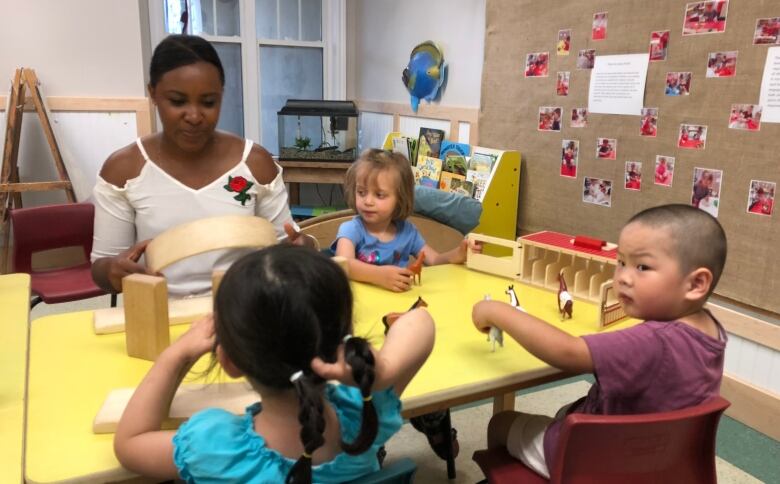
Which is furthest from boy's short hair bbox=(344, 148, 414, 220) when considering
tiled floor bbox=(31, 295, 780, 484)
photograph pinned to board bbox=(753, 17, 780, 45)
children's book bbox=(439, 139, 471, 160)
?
children's book bbox=(439, 139, 471, 160)

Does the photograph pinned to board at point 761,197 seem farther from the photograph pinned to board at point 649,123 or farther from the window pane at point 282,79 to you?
the window pane at point 282,79

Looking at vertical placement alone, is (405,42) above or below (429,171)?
above

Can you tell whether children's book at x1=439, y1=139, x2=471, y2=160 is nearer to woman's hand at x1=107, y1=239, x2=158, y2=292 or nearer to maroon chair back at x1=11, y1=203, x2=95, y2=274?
maroon chair back at x1=11, y1=203, x2=95, y2=274

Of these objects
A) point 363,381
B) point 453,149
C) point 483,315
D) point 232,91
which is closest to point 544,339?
point 483,315

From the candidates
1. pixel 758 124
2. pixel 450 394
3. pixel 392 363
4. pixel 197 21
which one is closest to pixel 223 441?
pixel 392 363

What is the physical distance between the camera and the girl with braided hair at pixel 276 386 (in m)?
0.77

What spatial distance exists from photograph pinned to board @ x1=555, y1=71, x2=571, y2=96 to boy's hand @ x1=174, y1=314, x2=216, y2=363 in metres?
2.28

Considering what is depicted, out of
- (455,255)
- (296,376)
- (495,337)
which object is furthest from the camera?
(455,255)

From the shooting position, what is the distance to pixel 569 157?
9.23ft

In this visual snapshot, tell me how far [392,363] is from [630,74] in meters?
2.01

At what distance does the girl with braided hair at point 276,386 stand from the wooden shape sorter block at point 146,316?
275 mm

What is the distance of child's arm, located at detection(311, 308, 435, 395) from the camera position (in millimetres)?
888

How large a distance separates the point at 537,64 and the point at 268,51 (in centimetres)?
256

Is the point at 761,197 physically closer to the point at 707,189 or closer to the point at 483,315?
the point at 707,189
